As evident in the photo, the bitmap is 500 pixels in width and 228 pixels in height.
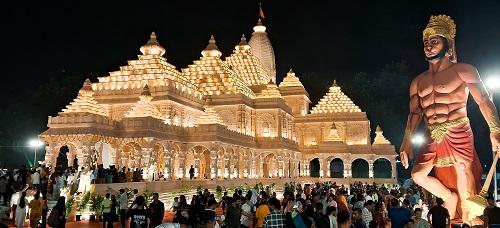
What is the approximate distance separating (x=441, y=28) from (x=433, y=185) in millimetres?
3757

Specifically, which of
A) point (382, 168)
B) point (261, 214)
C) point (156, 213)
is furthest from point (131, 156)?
point (382, 168)

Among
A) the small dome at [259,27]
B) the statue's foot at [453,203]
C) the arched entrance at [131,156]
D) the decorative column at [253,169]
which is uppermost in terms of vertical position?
the small dome at [259,27]

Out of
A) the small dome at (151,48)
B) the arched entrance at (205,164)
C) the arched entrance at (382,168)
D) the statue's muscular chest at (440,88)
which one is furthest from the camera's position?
the arched entrance at (382,168)

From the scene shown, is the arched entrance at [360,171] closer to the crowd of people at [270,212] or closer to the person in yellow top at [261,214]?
the crowd of people at [270,212]

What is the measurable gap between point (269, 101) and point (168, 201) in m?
21.0

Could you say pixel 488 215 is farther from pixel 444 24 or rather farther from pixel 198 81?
pixel 198 81

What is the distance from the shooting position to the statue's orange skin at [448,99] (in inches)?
424

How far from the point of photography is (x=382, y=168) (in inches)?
Answer: 2127

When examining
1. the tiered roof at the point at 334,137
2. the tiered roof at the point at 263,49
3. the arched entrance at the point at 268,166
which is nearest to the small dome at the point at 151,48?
the arched entrance at the point at 268,166

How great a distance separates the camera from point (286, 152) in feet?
141

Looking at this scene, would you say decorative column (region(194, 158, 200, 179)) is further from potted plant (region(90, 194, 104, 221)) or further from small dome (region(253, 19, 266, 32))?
small dome (region(253, 19, 266, 32))

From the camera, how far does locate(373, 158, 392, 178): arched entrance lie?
51294mm

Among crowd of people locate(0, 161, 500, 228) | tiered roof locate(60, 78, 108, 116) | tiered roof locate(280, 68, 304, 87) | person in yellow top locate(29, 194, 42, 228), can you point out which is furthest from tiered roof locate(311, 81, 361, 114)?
person in yellow top locate(29, 194, 42, 228)

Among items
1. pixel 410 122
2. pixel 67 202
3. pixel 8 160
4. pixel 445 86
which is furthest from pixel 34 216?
pixel 8 160
